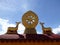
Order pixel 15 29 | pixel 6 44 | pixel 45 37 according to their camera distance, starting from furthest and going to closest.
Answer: pixel 15 29, pixel 45 37, pixel 6 44

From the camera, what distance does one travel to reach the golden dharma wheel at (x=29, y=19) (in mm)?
23047

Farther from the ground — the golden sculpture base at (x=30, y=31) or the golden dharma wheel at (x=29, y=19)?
the golden dharma wheel at (x=29, y=19)

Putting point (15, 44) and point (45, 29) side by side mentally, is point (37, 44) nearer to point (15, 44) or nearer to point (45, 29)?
point (15, 44)

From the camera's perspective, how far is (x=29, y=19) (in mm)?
23281

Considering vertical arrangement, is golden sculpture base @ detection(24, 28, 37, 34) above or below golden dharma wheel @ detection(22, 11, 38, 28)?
below

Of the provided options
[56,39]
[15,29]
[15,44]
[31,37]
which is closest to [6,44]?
[15,44]

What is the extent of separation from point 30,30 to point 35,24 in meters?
1.36

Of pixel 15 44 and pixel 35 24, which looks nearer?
pixel 15 44

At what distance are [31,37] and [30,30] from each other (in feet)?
12.1

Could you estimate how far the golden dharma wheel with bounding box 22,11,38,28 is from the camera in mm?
23047

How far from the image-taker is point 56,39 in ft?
61.7

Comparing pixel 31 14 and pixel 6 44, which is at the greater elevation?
pixel 31 14

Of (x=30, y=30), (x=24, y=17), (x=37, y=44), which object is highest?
(x=24, y=17)

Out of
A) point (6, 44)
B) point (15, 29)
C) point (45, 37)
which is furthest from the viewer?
point (15, 29)
